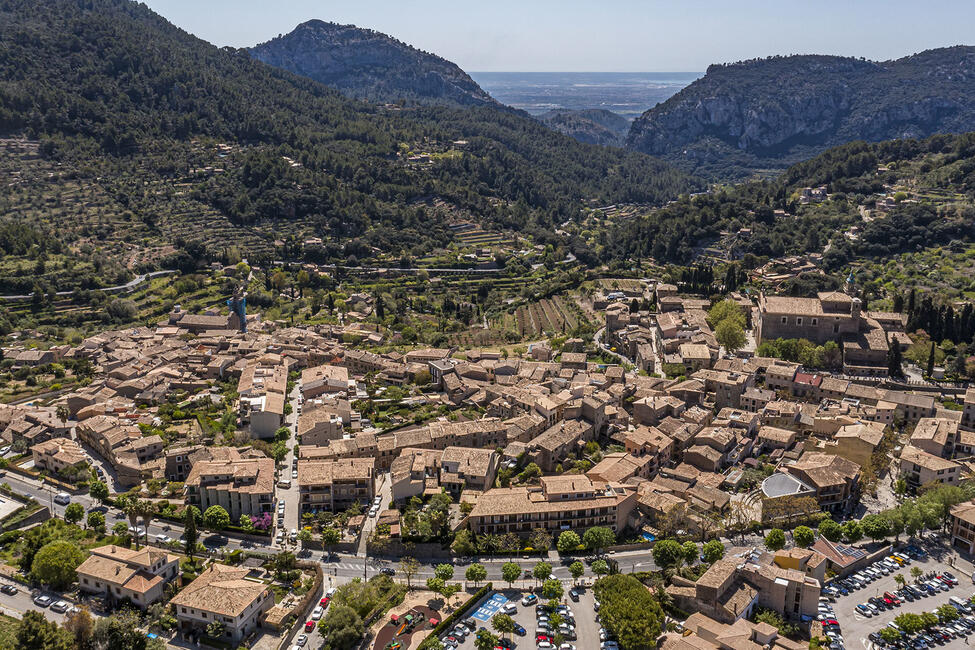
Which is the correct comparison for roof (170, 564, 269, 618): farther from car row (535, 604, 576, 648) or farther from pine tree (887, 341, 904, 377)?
pine tree (887, 341, 904, 377)

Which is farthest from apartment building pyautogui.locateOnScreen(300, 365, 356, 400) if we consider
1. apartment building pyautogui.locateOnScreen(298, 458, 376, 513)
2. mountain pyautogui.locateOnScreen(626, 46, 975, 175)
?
mountain pyautogui.locateOnScreen(626, 46, 975, 175)

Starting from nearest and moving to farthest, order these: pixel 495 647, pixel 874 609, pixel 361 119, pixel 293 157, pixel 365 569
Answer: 1. pixel 495 647
2. pixel 874 609
3. pixel 365 569
4. pixel 293 157
5. pixel 361 119

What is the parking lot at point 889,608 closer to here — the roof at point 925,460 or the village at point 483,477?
the village at point 483,477

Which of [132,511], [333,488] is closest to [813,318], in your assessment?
[333,488]

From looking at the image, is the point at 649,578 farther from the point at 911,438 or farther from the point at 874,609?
the point at 911,438

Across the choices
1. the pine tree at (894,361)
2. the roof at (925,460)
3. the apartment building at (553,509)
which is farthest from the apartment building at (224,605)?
the pine tree at (894,361)

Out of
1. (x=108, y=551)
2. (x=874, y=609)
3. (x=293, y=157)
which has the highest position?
(x=293, y=157)

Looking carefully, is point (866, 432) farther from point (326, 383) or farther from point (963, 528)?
point (326, 383)

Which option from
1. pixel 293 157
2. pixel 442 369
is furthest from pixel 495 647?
pixel 293 157
